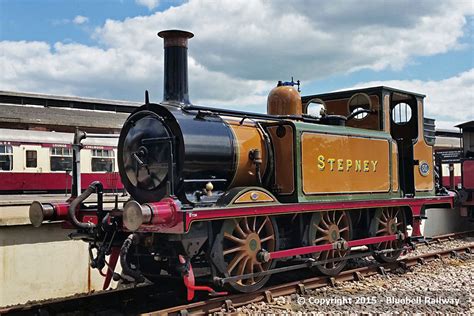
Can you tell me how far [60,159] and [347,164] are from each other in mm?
13889

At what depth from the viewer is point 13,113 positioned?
25047 mm

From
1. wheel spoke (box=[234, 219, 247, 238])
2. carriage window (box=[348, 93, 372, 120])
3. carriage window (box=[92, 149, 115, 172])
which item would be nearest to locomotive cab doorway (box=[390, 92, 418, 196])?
carriage window (box=[348, 93, 372, 120])

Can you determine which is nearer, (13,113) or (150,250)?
(150,250)

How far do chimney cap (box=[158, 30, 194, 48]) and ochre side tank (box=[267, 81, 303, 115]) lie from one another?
1.96 meters

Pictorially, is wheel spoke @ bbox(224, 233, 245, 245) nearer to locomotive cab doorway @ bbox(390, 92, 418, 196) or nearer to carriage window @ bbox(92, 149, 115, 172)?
locomotive cab doorway @ bbox(390, 92, 418, 196)

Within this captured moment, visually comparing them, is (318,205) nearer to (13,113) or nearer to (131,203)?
(131,203)

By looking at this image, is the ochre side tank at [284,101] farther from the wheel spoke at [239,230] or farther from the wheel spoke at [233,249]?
the wheel spoke at [233,249]

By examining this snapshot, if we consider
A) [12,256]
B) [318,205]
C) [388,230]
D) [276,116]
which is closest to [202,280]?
[318,205]

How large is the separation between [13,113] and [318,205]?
21.5 metres

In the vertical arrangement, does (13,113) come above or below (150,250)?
above

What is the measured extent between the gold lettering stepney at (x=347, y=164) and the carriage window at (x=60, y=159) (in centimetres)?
1354

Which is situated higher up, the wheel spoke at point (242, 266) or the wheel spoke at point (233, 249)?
the wheel spoke at point (233, 249)

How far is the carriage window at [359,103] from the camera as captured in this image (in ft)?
→ 30.4

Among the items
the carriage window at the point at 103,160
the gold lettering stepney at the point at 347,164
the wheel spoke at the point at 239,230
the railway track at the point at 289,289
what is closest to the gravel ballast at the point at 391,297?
the railway track at the point at 289,289
